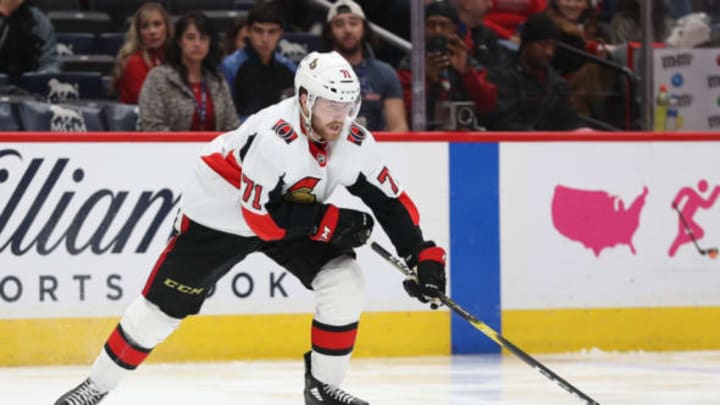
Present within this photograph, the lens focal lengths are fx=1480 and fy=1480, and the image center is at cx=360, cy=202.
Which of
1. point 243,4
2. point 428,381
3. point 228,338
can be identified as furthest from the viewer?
point 243,4

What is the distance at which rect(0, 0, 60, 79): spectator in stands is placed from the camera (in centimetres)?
663

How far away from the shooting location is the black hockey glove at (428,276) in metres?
4.43

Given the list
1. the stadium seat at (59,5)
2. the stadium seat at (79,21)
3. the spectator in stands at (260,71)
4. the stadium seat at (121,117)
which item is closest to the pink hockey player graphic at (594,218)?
the spectator in stands at (260,71)

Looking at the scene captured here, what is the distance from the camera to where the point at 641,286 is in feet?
21.2

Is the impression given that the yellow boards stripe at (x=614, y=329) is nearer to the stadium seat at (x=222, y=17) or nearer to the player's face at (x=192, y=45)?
the player's face at (x=192, y=45)

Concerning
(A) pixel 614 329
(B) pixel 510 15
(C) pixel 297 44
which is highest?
(B) pixel 510 15

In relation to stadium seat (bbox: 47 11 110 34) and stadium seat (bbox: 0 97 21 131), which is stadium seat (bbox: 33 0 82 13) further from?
stadium seat (bbox: 0 97 21 131)

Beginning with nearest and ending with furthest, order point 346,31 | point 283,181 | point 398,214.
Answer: point 283,181 → point 398,214 → point 346,31

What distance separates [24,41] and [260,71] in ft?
3.56

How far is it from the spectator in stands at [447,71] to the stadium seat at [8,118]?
168 cm

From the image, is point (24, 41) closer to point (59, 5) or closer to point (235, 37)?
point (235, 37)

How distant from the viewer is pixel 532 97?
257 inches

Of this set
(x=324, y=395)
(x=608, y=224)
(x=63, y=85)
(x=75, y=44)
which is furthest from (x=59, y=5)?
(x=324, y=395)

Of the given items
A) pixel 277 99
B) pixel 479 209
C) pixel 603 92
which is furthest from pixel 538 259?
pixel 277 99
